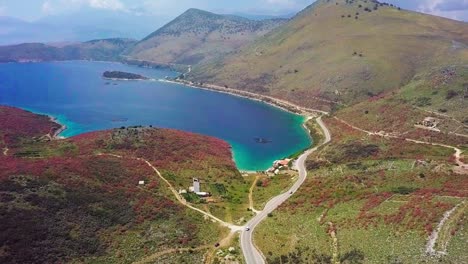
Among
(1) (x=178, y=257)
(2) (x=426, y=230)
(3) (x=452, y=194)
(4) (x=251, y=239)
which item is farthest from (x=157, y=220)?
(3) (x=452, y=194)

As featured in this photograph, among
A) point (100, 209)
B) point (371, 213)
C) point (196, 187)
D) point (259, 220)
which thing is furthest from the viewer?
point (196, 187)

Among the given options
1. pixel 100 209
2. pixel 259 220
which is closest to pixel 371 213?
pixel 259 220

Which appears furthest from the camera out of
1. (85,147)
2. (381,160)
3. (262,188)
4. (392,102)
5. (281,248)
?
(392,102)

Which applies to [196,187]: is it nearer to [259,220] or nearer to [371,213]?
[259,220]

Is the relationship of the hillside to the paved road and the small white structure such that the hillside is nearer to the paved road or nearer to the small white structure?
the small white structure

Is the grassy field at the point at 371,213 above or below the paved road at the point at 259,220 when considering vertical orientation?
above

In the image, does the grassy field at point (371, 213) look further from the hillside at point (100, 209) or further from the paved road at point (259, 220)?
the hillside at point (100, 209)

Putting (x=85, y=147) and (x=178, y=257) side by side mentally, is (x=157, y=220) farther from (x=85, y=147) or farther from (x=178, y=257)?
(x=85, y=147)

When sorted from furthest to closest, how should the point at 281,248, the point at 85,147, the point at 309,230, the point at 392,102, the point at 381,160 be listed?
the point at 392,102 → the point at 85,147 → the point at 381,160 → the point at 309,230 → the point at 281,248

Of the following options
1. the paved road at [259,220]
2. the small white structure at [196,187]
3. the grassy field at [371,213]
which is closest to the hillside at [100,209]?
the small white structure at [196,187]
